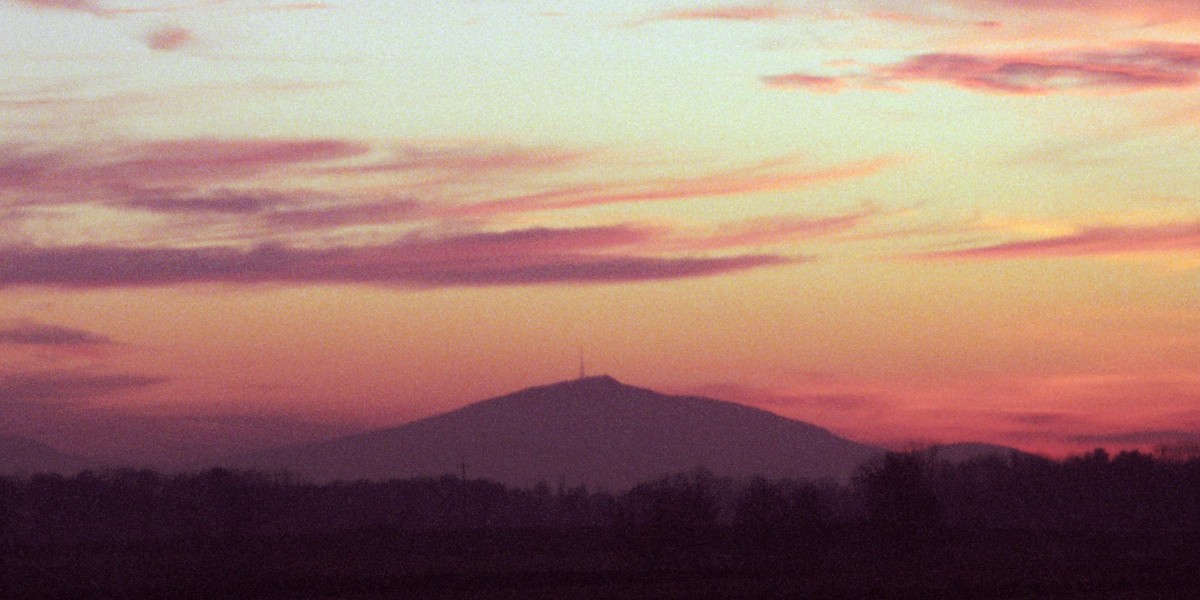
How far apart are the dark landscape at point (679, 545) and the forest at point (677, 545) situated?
0.65ft

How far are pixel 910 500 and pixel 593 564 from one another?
19297mm

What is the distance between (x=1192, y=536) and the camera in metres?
117

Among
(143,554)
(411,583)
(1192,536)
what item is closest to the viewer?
(411,583)

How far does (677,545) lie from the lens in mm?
88375

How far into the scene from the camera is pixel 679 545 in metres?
88.5

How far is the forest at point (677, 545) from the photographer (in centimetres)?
7150

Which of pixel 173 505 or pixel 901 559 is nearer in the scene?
pixel 901 559

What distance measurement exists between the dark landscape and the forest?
0.20m

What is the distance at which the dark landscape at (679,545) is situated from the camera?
7138cm

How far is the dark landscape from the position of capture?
2810 inches

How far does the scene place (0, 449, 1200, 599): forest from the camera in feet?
235

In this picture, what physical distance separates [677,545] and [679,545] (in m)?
0.17

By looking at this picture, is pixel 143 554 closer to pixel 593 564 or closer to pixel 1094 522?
pixel 593 564

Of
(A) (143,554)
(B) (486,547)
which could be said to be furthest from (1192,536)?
(A) (143,554)
